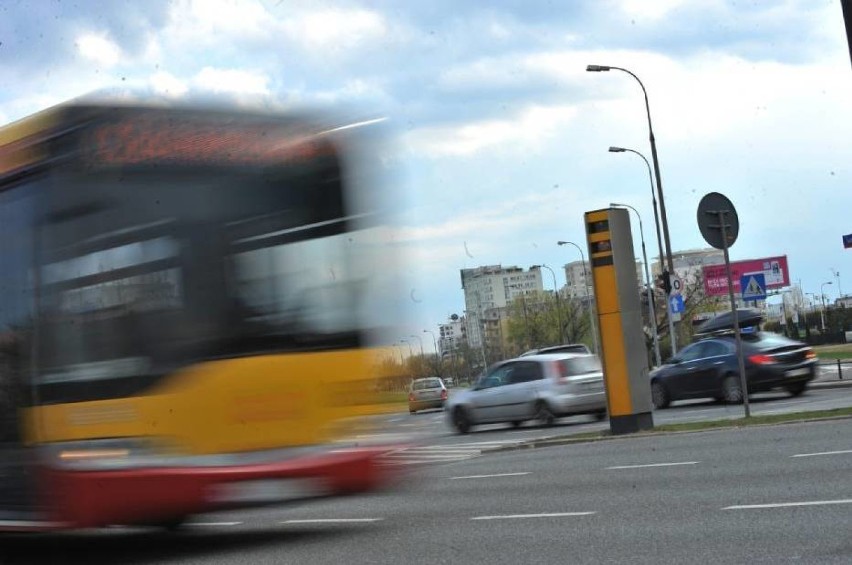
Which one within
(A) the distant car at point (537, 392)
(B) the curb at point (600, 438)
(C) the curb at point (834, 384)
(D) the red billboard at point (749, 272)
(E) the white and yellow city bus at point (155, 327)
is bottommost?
(C) the curb at point (834, 384)

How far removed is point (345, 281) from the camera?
32.7ft

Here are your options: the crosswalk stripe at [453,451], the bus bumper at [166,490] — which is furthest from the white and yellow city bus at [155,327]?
the crosswalk stripe at [453,451]

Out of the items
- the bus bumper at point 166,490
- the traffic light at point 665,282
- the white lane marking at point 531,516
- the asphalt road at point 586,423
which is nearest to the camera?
the bus bumper at point 166,490

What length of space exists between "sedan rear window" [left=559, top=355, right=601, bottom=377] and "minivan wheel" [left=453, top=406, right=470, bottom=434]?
254cm

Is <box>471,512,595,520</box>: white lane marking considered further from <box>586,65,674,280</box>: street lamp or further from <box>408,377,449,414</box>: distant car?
<box>408,377,449,414</box>: distant car

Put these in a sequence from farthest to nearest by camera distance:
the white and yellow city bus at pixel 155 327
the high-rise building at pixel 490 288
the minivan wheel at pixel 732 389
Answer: the high-rise building at pixel 490 288, the minivan wheel at pixel 732 389, the white and yellow city bus at pixel 155 327

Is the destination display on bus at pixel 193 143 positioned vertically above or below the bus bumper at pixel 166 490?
above

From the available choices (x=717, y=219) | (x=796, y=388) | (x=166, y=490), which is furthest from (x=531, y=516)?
(x=796, y=388)

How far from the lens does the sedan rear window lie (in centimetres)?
2522

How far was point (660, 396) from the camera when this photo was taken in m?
27.7

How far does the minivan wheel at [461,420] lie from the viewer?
1040 inches

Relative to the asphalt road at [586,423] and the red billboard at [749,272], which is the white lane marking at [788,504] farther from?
the red billboard at [749,272]

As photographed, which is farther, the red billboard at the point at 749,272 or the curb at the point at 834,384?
the red billboard at the point at 749,272

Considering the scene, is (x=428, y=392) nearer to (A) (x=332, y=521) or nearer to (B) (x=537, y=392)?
(B) (x=537, y=392)
